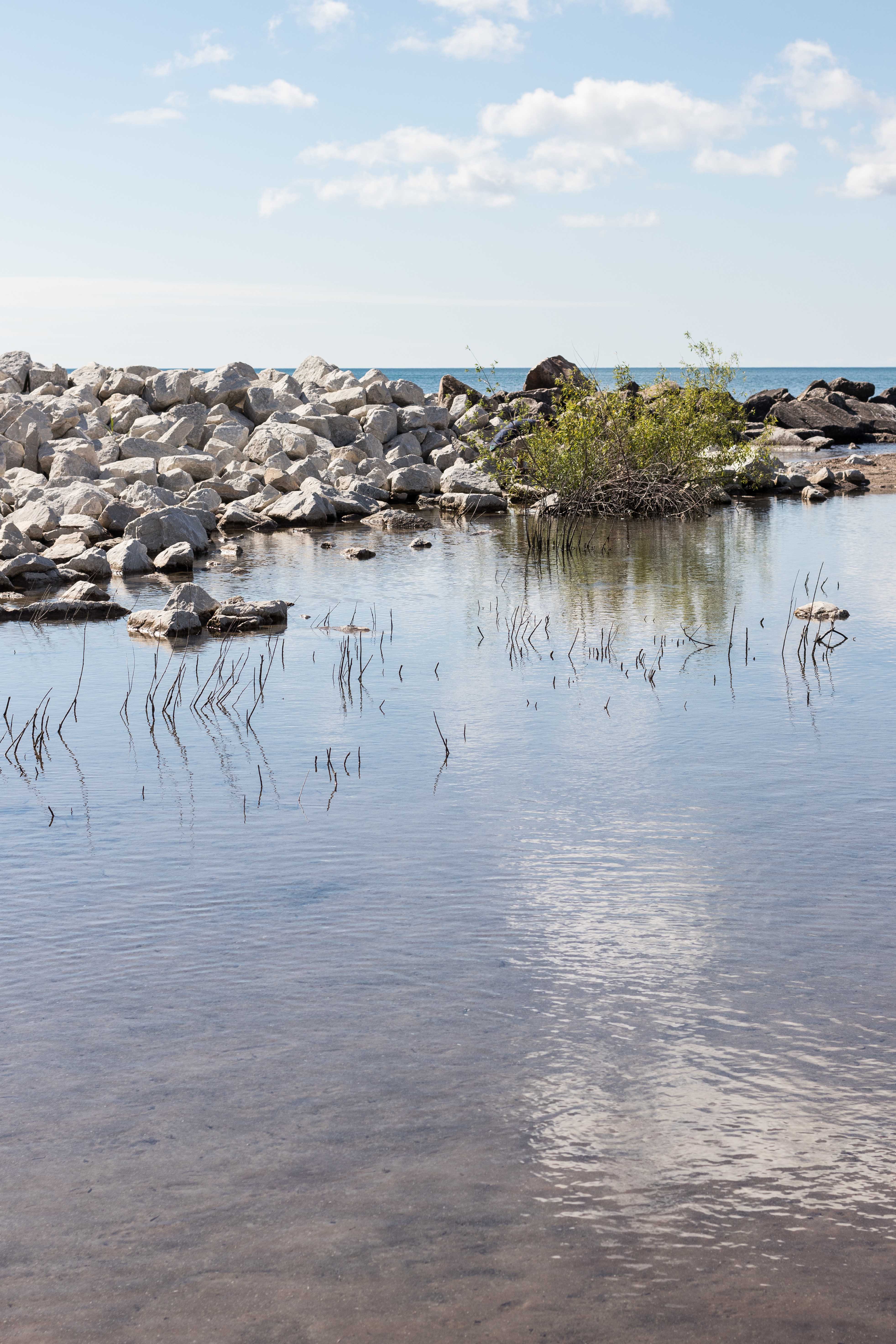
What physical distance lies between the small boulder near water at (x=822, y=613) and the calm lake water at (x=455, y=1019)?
267 centimetres

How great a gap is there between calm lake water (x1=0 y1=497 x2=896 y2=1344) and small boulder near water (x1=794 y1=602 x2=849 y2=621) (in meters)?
2.67

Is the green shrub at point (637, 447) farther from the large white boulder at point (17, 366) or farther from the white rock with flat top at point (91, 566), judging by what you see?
the large white boulder at point (17, 366)

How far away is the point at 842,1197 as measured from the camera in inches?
150

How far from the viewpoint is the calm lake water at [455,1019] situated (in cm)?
352

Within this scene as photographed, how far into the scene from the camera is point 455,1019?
4938 mm

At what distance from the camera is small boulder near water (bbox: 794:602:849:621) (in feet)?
43.2

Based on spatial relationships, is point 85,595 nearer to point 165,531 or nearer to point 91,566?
point 91,566

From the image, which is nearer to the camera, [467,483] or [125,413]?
[467,483]

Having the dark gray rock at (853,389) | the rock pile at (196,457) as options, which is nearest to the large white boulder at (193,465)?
the rock pile at (196,457)

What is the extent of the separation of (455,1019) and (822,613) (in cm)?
942

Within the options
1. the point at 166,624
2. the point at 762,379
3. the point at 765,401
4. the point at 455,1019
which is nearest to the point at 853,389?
the point at 765,401

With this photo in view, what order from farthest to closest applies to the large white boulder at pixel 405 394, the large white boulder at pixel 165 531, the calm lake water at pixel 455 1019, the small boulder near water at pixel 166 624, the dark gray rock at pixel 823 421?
the dark gray rock at pixel 823 421 → the large white boulder at pixel 405 394 → the large white boulder at pixel 165 531 → the small boulder near water at pixel 166 624 → the calm lake water at pixel 455 1019

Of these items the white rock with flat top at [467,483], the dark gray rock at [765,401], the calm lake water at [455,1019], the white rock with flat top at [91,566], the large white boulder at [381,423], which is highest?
the dark gray rock at [765,401]

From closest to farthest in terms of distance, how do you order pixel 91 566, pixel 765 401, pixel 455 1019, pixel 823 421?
pixel 455 1019 → pixel 91 566 → pixel 823 421 → pixel 765 401
